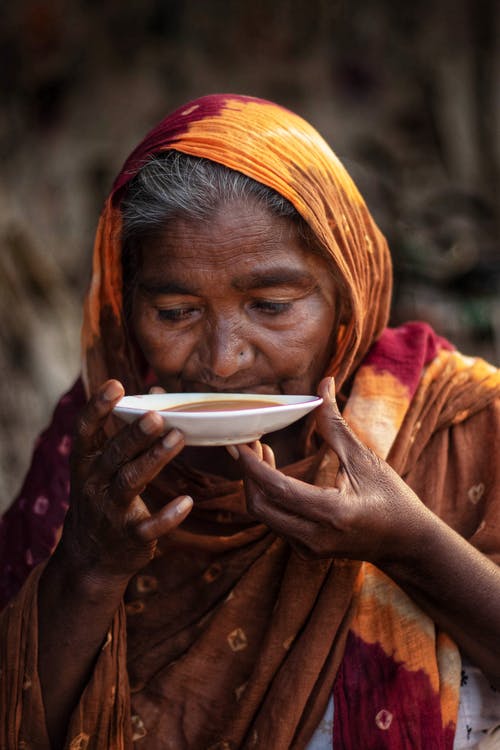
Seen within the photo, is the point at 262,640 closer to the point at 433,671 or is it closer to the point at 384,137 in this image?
the point at 433,671

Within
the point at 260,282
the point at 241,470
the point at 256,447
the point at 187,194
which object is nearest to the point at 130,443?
the point at 256,447

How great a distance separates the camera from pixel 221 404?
6.16ft

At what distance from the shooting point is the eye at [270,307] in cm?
197

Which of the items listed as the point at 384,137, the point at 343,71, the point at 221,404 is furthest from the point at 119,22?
the point at 221,404

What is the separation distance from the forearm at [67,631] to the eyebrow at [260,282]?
1.96ft

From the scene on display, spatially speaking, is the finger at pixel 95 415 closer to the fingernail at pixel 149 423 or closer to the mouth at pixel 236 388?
the fingernail at pixel 149 423

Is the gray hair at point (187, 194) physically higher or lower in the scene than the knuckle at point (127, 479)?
higher

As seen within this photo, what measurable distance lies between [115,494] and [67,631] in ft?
1.37

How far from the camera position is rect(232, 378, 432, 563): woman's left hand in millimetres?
1688

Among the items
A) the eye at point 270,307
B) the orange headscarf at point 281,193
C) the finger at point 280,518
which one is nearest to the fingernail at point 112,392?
the finger at point 280,518

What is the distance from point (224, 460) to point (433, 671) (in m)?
0.69

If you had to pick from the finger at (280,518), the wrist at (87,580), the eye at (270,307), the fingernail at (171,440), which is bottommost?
the wrist at (87,580)

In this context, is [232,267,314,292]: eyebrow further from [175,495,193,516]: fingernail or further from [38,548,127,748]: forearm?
[38,548,127,748]: forearm

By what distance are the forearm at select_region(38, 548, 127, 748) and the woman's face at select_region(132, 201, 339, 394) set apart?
1.56 feet
